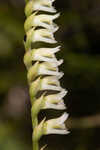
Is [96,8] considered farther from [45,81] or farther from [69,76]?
[45,81]

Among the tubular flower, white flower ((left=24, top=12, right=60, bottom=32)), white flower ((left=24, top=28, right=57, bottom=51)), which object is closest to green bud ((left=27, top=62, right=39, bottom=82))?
the tubular flower

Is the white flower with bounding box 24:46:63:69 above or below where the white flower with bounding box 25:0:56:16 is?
below

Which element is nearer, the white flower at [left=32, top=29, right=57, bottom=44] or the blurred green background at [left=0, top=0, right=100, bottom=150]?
the white flower at [left=32, top=29, right=57, bottom=44]

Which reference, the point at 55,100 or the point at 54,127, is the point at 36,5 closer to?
the point at 55,100

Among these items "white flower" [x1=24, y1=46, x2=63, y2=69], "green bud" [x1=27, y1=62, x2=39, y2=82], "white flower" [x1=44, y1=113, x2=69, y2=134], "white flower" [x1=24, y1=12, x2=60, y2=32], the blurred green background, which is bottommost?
the blurred green background

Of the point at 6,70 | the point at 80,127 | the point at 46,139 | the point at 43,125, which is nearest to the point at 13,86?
the point at 6,70

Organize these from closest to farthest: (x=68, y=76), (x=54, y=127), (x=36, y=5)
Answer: (x=36, y=5) → (x=54, y=127) → (x=68, y=76)

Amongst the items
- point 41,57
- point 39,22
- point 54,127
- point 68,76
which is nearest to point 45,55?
point 41,57

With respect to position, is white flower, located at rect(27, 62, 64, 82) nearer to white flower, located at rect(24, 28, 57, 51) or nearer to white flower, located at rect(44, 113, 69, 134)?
white flower, located at rect(24, 28, 57, 51)

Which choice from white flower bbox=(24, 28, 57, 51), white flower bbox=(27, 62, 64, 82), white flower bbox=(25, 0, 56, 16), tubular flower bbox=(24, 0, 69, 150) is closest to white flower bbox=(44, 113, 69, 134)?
tubular flower bbox=(24, 0, 69, 150)
